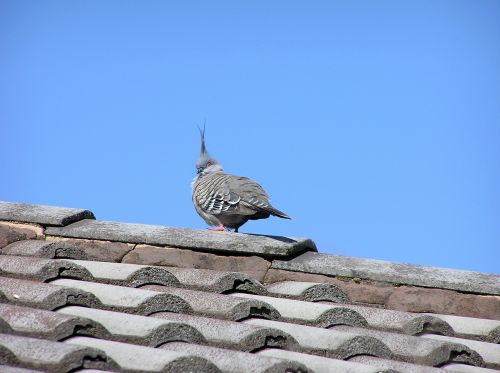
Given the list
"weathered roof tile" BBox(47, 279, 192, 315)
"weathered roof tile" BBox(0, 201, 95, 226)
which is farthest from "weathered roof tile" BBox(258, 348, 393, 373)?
"weathered roof tile" BBox(0, 201, 95, 226)

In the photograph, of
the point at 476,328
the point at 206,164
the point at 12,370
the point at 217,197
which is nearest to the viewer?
the point at 12,370

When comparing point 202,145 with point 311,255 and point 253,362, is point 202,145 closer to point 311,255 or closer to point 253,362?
point 311,255

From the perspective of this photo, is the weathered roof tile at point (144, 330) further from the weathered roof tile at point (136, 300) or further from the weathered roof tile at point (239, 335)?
the weathered roof tile at point (136, 300)

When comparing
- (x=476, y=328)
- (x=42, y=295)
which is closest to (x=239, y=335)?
(x=42, y=295)

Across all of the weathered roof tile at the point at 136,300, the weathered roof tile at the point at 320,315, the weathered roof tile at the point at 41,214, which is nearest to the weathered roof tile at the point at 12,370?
the weathered roof tile at the point at 136,300

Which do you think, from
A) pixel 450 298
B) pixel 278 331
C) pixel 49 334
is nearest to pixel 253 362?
pixel 278 331

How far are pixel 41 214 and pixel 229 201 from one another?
2254 millimetres

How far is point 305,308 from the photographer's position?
3.79 m

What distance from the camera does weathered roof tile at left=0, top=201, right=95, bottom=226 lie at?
4855 mm

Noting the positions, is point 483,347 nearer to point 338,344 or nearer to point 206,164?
point 338,344

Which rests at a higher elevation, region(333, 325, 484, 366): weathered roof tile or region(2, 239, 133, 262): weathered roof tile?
region(2, 239, 133, 262): weathered roof tile

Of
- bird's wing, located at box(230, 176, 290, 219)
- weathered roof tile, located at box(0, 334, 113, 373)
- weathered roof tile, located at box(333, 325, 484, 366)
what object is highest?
bird's wing, located at box(230, 176, 290, 219)

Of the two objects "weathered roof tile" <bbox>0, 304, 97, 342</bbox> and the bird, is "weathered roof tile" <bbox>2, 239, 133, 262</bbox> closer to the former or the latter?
"weathered roof tile" <bbox>0, 304, 97, 342</bbox>

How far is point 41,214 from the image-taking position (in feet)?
16.0
